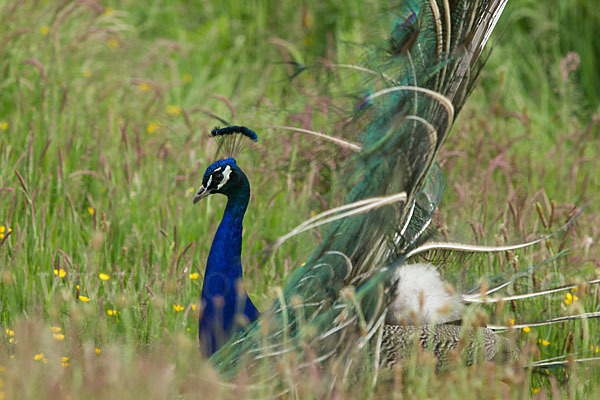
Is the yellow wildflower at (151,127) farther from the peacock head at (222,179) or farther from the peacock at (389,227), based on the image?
the peacock at (389,227)

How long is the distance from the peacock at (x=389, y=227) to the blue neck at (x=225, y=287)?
0.25 feet

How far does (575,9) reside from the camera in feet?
23.8

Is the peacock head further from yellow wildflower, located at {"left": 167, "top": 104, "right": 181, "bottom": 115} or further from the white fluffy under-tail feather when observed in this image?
yellow wildflower, located at {"left": 167, "top": 104, "right": 181, "bottom": 115}

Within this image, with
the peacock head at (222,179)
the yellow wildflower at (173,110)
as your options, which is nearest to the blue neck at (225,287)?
the peacock head at (222,179)

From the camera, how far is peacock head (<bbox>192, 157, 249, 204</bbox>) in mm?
3248

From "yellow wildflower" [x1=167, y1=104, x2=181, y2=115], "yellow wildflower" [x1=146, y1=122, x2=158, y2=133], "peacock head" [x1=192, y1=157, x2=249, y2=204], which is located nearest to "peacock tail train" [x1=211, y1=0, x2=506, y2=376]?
"peacock head" [x1=192, y1=157, x2=249, y2=204]

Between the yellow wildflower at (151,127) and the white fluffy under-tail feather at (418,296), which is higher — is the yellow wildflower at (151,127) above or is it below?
below

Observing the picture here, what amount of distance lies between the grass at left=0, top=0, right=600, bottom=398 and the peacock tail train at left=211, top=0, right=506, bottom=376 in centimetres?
16

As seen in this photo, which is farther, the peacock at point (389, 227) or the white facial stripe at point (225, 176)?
the white facial stripe at point (225, 176)

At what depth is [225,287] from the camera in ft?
10.6

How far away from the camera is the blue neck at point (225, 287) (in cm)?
316

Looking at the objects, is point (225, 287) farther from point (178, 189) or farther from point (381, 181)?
point (178, 189)

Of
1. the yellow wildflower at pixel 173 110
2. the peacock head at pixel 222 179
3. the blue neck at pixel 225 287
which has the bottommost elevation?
the yellow wildflower at pixel 173 110

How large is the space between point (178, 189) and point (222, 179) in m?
1.49
